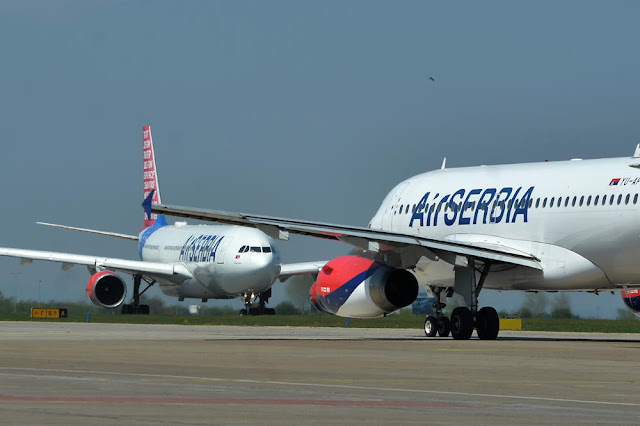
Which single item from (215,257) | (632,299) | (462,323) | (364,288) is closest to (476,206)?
(462,323)

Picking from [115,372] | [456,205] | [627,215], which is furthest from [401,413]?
[456,205]

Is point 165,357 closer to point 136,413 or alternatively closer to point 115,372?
point 115,372

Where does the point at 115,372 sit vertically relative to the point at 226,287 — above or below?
below

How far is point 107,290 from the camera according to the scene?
60344 mm

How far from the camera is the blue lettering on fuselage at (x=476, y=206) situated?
1102 inches

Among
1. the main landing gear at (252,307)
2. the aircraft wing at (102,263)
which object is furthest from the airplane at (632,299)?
the aircraft wing at (102,263)

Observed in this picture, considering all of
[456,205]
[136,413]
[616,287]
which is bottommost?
[136,413]

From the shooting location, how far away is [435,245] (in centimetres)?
2661

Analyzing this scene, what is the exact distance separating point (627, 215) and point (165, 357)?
10.2 metres

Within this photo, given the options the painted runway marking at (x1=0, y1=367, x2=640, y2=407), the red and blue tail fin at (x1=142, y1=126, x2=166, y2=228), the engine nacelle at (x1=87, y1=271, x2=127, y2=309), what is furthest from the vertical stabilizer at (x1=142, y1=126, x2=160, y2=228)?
the painted runway marking at (x1=0, y1=367, x2=640, y2=407)

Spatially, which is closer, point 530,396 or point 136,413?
point 136,413

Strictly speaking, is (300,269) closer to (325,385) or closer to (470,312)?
(470,312)

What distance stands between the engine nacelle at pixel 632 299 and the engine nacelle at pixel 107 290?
1349 inches

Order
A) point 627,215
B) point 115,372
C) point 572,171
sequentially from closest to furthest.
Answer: point 115,372
point 627,215
point 572,171
